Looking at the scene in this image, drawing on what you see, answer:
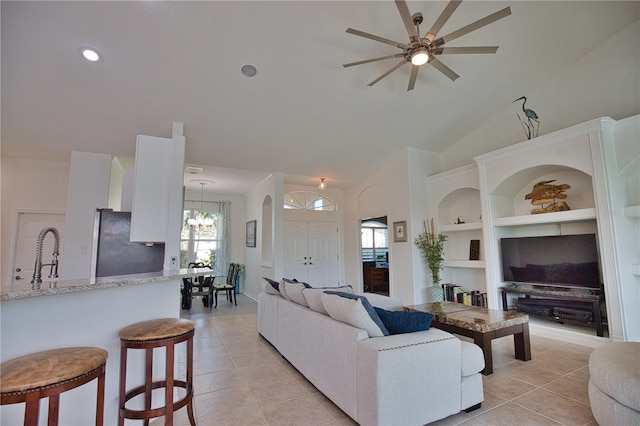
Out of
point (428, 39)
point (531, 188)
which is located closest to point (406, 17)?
point (428, 39)

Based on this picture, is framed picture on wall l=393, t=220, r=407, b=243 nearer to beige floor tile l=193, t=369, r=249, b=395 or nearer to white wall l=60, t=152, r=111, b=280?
beige floor tile l=193, t=369, r=249, b=395

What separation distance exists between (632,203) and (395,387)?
4.00 m

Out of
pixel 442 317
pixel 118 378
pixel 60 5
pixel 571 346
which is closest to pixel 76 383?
pixel 118 378

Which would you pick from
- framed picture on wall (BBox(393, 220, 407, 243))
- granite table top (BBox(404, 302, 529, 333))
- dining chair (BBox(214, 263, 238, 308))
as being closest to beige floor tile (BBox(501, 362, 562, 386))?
granite table top (BBox(404, 302, 529, 333))

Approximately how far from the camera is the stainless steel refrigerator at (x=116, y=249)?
3.87 meters

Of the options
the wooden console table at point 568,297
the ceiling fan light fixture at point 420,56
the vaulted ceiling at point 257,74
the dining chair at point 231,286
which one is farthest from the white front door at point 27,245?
the wooden console table at point 568,297

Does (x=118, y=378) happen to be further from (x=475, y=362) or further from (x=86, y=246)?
(x=86, y=246)

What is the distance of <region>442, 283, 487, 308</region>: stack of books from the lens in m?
5.08

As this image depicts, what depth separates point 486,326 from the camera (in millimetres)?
2939

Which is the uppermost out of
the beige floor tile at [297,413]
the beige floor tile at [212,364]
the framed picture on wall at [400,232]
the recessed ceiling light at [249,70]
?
the recessed ceiling light at [249,70]

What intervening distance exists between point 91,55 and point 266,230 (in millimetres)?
4845

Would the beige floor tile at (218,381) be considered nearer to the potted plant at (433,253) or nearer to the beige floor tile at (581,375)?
the beige floor tile at (581,375)

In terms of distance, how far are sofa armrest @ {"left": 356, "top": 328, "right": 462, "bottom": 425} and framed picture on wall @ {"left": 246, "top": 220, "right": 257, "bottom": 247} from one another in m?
6.30

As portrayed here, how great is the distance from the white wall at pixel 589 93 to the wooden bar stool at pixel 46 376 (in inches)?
235
